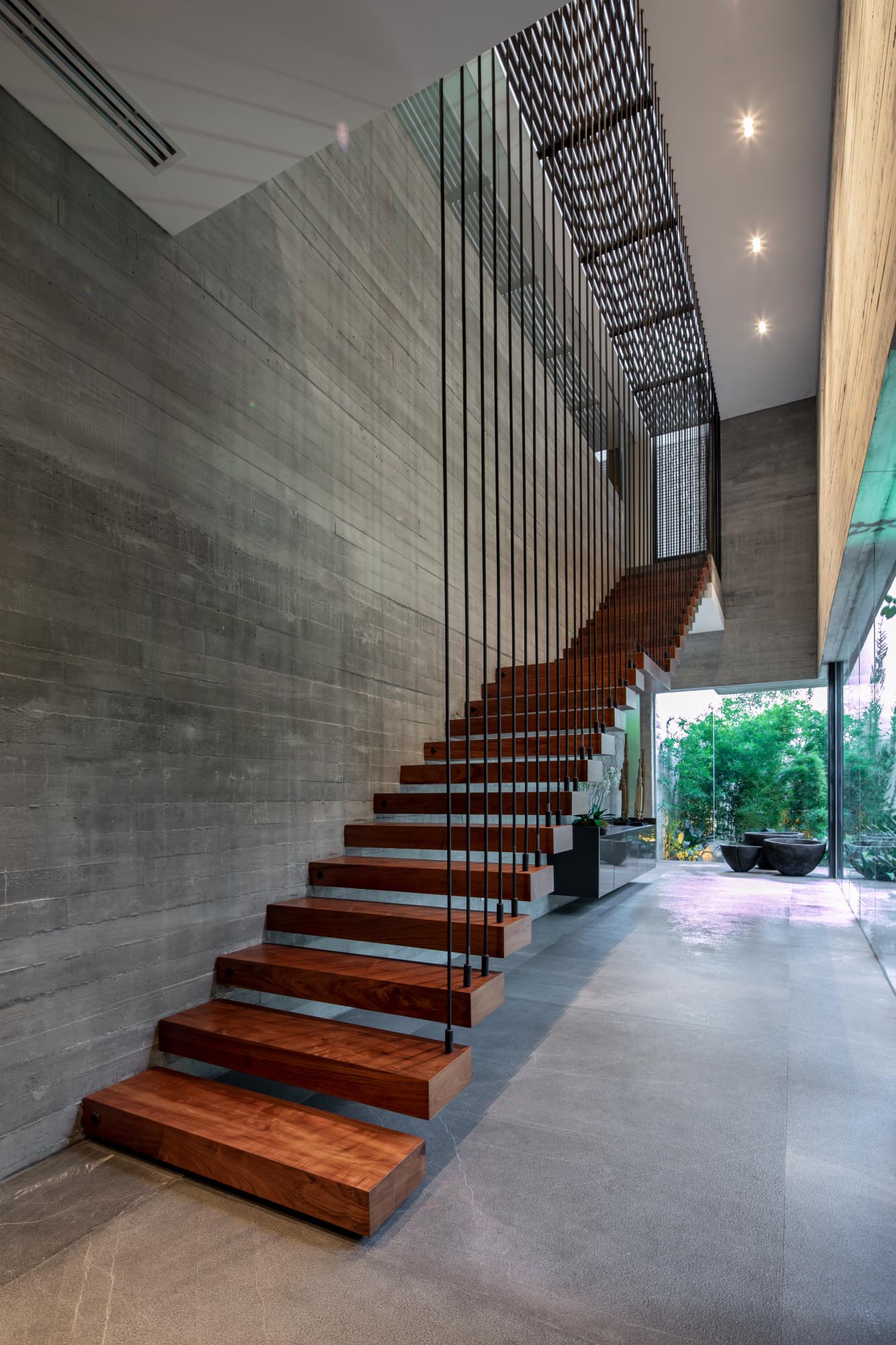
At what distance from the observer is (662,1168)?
6.55 feet

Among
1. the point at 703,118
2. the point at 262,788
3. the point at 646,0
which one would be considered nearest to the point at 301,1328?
the point at 262,788

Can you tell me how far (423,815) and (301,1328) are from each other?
2433 millimetres

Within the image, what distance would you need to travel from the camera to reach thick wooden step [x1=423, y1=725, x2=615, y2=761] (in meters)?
3.68

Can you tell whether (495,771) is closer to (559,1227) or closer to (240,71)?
(559,1227)

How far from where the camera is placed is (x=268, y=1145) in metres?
1.86

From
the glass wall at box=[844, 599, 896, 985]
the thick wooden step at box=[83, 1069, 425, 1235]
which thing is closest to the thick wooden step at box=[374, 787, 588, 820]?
the thick wooden step at box=[83, 1069, 425, 1235]

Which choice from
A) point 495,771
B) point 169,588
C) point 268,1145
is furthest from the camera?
point 495,771

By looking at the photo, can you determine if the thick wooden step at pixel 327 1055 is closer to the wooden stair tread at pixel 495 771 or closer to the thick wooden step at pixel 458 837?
the thick wooden step at pixel 458 837

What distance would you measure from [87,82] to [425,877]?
2.77 metres

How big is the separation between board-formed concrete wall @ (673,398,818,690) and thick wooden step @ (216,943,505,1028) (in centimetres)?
770

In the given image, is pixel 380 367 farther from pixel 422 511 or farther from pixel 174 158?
pixel 174 158

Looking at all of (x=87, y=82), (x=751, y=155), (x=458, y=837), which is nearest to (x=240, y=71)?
(x=87, y=82)

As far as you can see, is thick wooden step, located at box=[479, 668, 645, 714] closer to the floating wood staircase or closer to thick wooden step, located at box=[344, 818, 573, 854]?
the floating wood staircase

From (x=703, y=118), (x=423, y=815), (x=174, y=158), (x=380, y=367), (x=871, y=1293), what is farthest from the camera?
(x=703, y=118)
